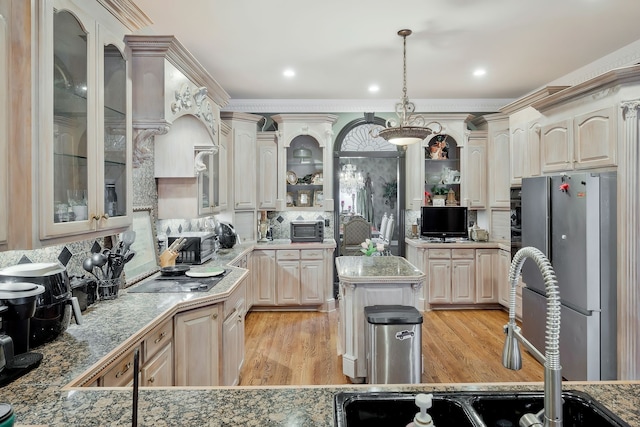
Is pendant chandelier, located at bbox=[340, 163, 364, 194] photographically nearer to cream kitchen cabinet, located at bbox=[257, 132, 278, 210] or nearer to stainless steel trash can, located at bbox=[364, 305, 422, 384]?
cream kitchen cabinet, located at bbox=[257, 132, 278, 210]

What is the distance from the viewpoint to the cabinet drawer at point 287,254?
16.1 feet

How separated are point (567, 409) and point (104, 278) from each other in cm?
240

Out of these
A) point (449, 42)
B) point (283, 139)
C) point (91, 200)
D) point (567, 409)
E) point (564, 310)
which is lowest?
point (564, 310)

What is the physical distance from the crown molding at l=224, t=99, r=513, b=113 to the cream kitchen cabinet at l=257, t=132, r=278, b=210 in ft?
1.53

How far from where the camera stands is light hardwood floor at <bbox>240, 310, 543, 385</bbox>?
3119mm

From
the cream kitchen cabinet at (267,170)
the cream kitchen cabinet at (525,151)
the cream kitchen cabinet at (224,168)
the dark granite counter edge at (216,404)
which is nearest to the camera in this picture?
the dark granite counter edge at (216,404)

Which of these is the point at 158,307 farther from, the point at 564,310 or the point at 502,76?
the point at 502,76

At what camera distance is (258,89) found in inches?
193

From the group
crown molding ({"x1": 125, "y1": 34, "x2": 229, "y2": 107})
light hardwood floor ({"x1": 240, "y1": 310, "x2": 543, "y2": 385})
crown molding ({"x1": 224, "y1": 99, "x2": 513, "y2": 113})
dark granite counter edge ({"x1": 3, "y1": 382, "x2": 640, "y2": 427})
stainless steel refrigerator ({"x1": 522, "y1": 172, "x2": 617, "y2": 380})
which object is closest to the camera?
dark granite counter edge ({"x1": 3, "y1": 382, "x2": 640, "y2": 427})

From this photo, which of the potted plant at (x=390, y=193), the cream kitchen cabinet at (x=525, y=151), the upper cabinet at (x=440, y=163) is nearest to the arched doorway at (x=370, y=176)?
the potted plant at (x=390, y=193)

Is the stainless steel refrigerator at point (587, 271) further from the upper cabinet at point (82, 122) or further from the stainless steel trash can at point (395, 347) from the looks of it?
the upper cabinet at point (82, 122)

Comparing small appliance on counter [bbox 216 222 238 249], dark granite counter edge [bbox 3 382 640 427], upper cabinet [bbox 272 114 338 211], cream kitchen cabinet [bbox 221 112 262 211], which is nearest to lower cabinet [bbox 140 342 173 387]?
dark granite counter edge [bbox 3 382 640 427]

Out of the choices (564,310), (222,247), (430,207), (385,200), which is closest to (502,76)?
(430,207)

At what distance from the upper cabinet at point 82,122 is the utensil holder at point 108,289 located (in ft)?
1.52
